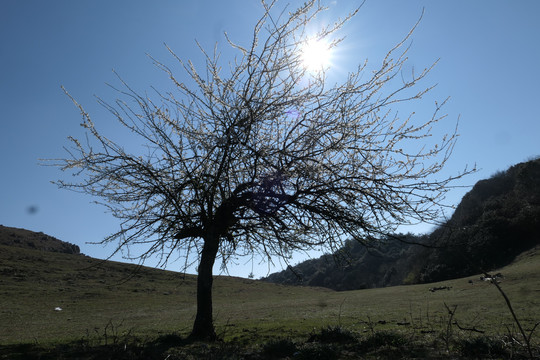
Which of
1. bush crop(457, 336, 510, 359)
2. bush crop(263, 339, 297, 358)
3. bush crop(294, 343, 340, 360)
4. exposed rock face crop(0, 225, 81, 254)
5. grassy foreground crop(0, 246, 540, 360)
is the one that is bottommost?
bush crop(457, 336, 510, 359)

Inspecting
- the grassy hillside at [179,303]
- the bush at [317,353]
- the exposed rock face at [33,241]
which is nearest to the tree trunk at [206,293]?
the grassy hillside at [179,303]

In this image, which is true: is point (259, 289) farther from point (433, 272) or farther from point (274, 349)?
point (274, 349)

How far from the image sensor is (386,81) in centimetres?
716

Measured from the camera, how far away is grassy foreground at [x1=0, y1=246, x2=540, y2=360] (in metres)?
6.20

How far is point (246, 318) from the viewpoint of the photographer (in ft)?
56.0

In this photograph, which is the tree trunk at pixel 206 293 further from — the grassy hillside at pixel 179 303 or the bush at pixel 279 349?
the bush at pixel 279 349

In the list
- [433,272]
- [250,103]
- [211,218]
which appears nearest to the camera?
[250,103]

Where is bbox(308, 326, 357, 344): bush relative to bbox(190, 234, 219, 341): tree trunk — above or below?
below

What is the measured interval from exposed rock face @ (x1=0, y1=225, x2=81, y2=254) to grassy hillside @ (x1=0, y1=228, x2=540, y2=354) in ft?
47.9

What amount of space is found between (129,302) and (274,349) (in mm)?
30113

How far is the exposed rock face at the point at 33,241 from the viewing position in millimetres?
64219

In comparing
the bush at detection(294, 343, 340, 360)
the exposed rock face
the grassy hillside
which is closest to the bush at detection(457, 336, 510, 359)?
the bush at detection(294, 343, 340, 360)

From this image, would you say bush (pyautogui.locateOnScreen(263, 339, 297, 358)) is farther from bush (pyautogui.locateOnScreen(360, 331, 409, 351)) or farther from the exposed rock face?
the exposed rock face

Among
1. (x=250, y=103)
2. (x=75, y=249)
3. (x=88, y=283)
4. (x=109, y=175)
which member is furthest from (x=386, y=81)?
(x=75, y=249)
